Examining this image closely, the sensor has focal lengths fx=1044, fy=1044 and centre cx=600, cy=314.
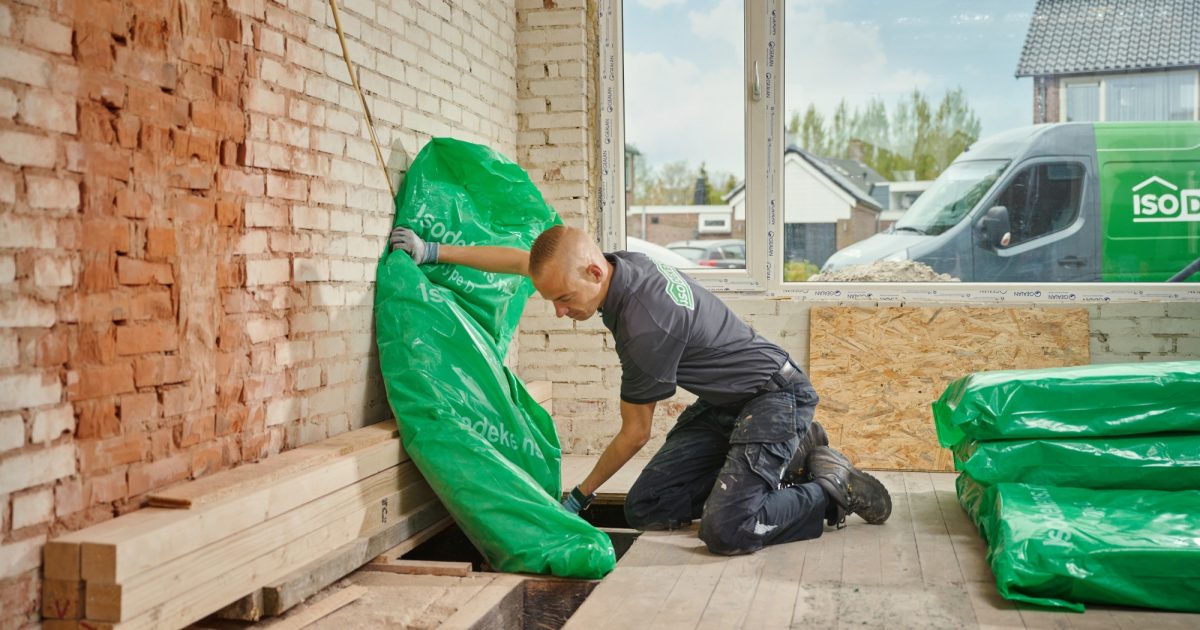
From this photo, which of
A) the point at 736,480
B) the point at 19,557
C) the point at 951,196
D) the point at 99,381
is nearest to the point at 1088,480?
Answer: the point at 736,480

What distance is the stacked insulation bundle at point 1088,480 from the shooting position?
2570 millimetres

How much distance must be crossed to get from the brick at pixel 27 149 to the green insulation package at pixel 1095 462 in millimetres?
2631

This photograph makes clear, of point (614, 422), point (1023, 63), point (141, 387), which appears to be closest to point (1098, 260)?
point (1023, 63)

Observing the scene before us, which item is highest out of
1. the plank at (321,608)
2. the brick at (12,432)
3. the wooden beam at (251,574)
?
the brick at (12,432)

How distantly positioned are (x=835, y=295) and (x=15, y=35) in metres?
3.50

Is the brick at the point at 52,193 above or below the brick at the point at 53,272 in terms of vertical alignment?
above

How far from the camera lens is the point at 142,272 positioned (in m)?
2.25

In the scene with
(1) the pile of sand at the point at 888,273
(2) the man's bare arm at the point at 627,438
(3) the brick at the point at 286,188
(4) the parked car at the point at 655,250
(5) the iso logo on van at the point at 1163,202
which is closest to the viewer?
(3) the brick at the point at 286,188

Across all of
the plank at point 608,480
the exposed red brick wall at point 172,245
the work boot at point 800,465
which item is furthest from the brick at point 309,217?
the work boot at point 800,465

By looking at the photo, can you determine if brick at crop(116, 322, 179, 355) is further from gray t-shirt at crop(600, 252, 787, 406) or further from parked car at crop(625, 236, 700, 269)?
parked car at crop(625, 236, 700, 269)

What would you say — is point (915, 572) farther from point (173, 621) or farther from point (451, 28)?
point (451, 28)

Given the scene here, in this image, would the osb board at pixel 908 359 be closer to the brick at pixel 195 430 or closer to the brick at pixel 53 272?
the brick at pixel 195 430

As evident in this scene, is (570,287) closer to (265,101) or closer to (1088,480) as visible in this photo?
(265,101)

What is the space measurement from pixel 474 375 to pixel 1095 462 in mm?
1868
